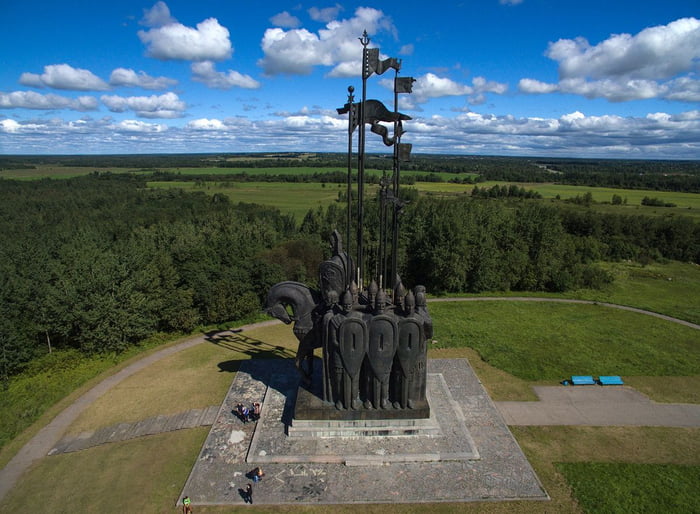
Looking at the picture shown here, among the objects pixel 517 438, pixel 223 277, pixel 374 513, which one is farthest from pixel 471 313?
pixel 374 513

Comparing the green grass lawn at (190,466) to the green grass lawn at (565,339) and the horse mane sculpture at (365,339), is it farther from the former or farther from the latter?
the green grass lawn at (565,339)

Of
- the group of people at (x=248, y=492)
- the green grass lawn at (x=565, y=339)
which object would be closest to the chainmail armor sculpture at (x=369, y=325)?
the group of people at (x=248, y=492)

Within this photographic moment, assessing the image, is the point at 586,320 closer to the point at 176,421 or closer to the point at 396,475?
the point at 396,475

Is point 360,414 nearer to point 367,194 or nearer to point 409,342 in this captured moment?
point 409,342

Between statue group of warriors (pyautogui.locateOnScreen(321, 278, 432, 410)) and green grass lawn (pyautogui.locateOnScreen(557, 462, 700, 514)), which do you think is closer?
green grass lawn (pyautogui.locateOnScreen(557, 462, 700, 514))

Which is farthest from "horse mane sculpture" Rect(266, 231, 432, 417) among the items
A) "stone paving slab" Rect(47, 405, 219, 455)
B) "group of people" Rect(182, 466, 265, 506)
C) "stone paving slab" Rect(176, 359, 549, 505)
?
"stone paving slab" Rect(47, 405, 219, 455)

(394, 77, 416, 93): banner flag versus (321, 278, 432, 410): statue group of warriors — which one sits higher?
(394, 77, 416, 93): banner flag

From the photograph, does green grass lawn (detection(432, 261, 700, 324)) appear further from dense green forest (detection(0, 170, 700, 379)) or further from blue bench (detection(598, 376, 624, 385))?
blue bench (detection(598, 376, 624, 385))
